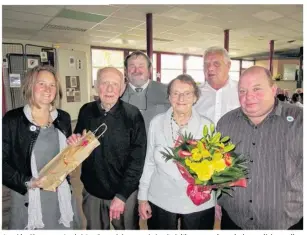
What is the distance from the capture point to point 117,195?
1509mm

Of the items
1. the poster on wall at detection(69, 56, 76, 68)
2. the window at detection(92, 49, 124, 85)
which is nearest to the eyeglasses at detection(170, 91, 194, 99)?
the poster on wall at detection(69, 56, 76, 68)

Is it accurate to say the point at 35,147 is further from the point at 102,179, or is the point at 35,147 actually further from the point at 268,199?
the point at 268,199

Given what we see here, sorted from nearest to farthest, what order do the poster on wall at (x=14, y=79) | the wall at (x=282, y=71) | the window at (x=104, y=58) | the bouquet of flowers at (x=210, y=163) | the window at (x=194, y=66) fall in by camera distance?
the bouquet of flowers at (x=210, y=163), the poster on wall at (x=14, y=79), the window at (x=104, y=58), the wall at (x=282, y=71), the window at (x=194, y=66)

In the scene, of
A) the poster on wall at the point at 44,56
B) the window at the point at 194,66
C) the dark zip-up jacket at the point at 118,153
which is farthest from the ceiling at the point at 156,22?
the window at the point at 194,66

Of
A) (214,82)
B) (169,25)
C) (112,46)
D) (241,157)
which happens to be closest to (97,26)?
(169,25)

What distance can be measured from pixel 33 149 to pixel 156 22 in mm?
4832

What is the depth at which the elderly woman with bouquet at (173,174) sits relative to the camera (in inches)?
55.9

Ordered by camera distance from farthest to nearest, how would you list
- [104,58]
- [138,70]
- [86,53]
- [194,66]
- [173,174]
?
[194,66], [104,58], [86,53], [138,70], [173,174]

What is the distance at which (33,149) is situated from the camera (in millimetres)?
1432

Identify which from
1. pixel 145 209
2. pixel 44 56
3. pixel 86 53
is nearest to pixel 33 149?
pixel 145 209

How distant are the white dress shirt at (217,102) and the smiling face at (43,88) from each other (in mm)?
1155

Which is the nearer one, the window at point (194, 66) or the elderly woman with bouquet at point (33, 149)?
the elderly woman with bouquet at point (33, 149)

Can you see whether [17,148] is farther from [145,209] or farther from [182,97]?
[182,97]

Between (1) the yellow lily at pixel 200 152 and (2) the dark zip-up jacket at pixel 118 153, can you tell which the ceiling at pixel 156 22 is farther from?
(1) the yellow lily at pixel 200 152
